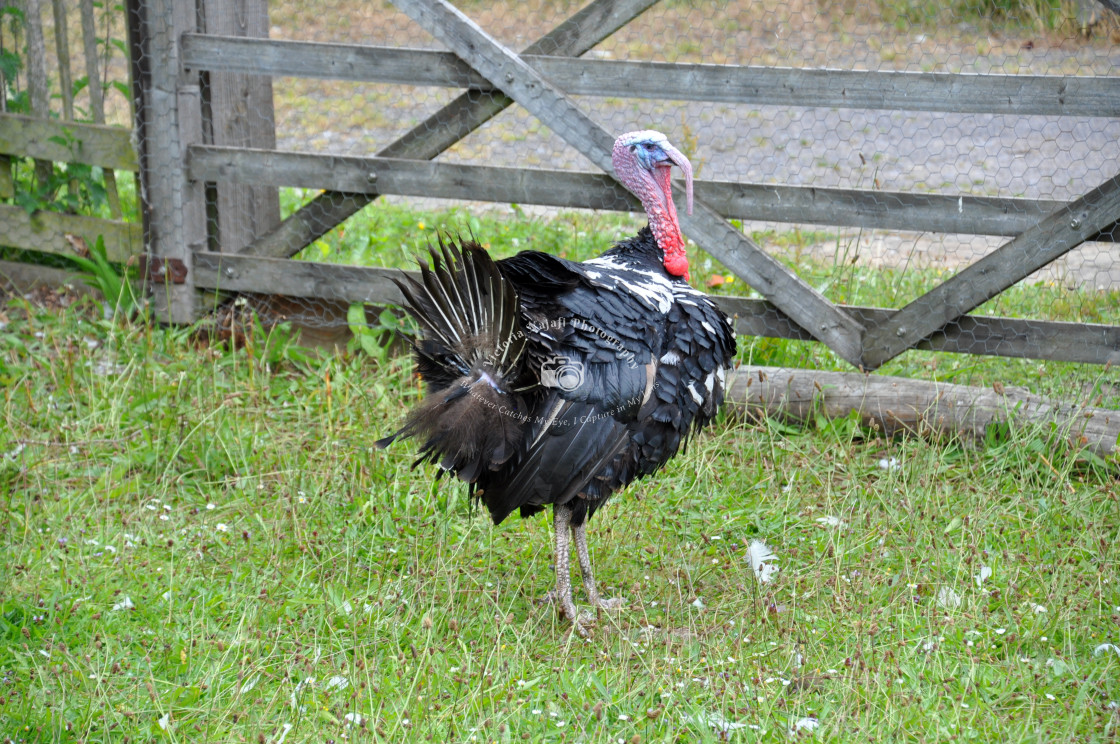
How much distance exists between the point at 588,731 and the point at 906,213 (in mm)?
2603

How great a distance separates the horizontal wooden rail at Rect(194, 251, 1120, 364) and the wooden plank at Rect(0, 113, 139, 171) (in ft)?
2.19

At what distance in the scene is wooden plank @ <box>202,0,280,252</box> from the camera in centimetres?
476

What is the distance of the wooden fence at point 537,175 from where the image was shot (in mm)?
3861

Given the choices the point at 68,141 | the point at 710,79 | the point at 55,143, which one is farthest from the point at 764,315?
the point at 55,143

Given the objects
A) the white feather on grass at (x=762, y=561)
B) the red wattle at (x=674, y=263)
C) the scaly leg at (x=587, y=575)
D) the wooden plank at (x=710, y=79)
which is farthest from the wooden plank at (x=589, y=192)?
the scaly leg at (x=587, y=575)

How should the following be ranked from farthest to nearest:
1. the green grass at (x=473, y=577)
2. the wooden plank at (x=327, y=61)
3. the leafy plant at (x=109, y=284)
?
1. the leafy plant at (x=109, y=284)
2. the wooden plank at (x=327, y=61)
3. the green grass at (x=473, y=577)

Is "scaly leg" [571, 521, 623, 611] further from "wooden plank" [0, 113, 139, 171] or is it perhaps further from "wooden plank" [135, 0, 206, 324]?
"wooden plank" [0, 113, 139, 171]

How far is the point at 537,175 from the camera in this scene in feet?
14.3

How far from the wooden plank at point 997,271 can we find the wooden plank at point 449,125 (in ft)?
5.89

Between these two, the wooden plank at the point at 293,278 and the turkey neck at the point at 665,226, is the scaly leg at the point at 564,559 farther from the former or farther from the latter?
the wooden plank at the point at 293,278

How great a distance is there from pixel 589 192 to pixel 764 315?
1009 millimetres

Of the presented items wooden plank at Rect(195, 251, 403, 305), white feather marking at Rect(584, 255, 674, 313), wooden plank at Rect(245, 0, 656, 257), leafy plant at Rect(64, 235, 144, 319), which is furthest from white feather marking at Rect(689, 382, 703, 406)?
leafy plant at Rect(64, 235, 144, 319)

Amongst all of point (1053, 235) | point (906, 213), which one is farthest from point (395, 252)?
point (1053, 235)

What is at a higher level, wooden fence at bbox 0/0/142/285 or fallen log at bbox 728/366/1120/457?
wooden fence at bbox 0/0/142/285
